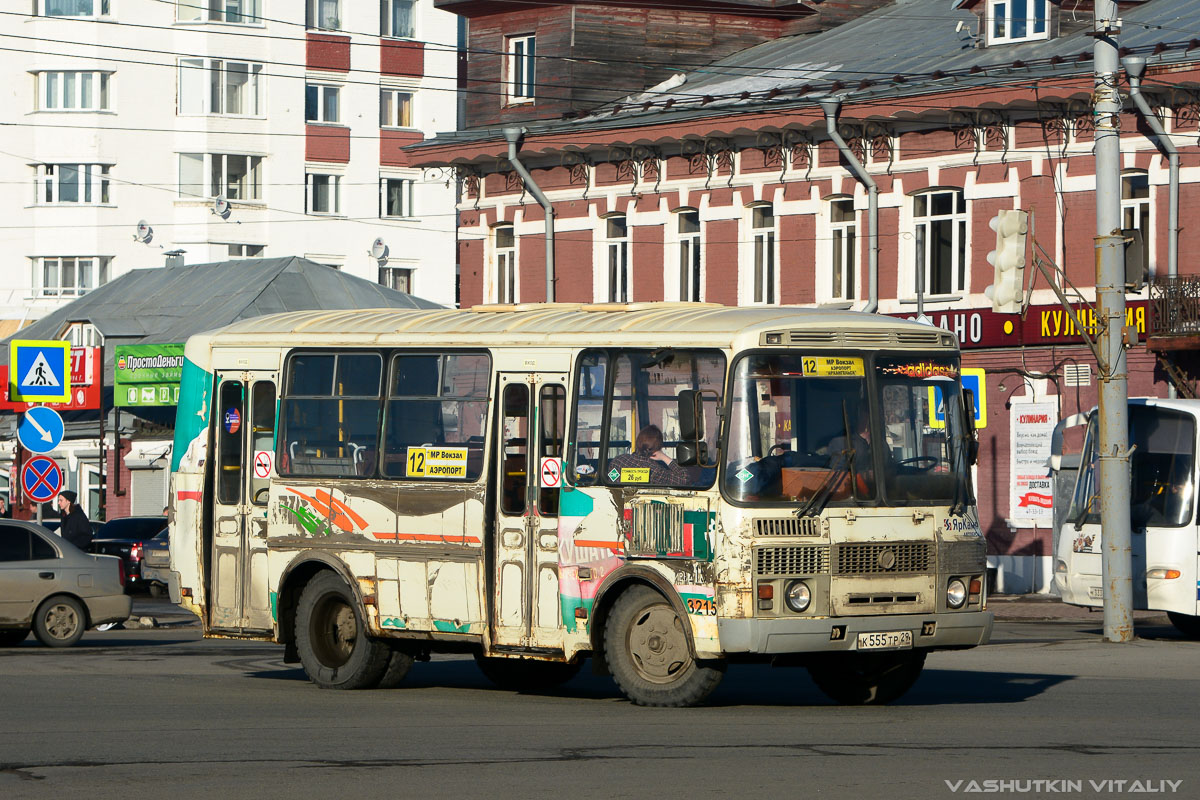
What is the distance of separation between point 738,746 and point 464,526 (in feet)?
12.8

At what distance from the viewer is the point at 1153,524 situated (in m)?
22.9

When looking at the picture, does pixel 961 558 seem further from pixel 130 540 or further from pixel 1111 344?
pixel 130 540

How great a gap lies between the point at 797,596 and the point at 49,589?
1162 cm

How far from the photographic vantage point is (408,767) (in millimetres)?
11180

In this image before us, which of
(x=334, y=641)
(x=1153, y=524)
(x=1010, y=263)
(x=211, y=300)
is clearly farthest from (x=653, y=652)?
(x=211, y=300)

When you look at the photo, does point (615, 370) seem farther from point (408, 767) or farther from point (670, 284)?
point (670, 284)

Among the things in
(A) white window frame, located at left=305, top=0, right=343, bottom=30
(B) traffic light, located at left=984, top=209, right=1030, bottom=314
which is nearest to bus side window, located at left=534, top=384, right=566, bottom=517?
(B) traffic light, located at left=984, top=209, right=1030, bottom=314

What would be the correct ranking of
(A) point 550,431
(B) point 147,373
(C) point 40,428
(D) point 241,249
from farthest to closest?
1. (D) point 241,249
2. (B) point 147,373
3. (C) point 40,428
4. (A) point 550,431

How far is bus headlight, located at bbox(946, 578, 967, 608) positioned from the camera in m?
14.3

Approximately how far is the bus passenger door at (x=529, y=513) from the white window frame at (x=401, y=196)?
2568 inches

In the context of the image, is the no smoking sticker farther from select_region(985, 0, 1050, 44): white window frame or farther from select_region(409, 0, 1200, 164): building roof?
select_region(985, 0, 1050, 44): white window frame

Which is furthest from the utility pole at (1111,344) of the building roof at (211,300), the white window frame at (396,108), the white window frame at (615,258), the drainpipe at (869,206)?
the white window frame at (396,108)

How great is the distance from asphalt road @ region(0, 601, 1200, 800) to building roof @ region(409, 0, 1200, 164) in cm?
1745

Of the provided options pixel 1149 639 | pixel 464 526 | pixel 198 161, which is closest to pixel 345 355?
pixel 464 526
